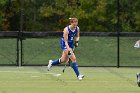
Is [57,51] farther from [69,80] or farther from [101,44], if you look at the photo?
[69,80]

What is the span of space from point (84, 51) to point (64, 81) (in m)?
13.0

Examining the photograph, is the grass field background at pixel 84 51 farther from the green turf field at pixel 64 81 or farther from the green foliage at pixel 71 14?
the green turf field at pixel 64 81

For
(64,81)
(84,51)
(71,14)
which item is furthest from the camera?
(71,14)

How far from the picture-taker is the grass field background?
26.2 m

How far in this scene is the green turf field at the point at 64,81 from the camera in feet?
47.9

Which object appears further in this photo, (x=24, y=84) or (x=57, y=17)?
(x=57, y=17)

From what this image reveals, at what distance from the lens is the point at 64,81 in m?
16.8

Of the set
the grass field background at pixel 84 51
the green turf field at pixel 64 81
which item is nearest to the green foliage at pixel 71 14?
the grass field background at pixel 84 51

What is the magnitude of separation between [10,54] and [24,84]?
13118mm

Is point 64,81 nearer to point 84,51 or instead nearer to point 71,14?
point 84,51

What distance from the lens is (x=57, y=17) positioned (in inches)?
1199

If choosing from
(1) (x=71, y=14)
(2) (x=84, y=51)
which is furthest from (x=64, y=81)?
(1) (x=71, y=14)

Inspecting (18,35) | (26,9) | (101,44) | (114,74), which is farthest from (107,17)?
(114,74)

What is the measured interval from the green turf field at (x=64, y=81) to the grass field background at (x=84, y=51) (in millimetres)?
4549
